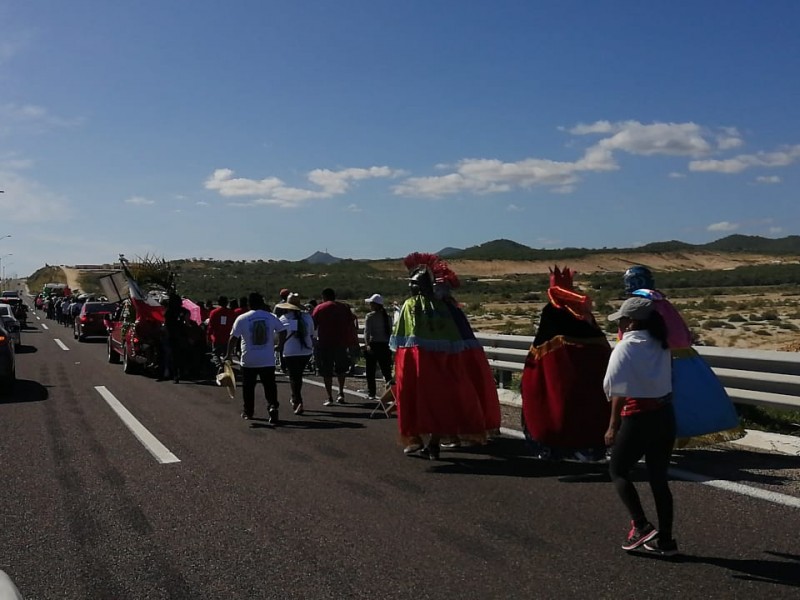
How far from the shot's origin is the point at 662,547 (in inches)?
213

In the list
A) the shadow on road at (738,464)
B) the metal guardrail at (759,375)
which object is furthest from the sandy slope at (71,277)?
the shadow on road at (738,464)

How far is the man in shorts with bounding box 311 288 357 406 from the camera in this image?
13.1m

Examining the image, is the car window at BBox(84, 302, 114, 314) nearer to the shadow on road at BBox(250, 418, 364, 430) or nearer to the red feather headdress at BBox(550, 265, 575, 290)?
the shadow on road at BBox(250, 418, 364, 430)

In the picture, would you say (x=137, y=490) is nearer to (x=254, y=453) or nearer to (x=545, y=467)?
(x=254, y=453)

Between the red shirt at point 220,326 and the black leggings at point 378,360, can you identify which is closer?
the black leggings at point 378,360

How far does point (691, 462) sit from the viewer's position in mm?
8188

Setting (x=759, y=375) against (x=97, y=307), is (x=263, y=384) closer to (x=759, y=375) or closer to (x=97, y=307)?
(x=759, y=375)

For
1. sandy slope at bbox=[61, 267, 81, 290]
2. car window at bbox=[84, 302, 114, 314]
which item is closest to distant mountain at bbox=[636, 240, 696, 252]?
sandy slope at bbox=[61, 267, 81, 290]

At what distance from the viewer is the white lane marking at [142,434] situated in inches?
357

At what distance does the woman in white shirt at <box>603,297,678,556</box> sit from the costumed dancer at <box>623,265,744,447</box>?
2298 millimetres

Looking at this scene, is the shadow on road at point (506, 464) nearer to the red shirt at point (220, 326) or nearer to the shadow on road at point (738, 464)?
the shadow on road at point (738, 464)

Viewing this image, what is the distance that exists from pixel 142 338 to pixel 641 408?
15.0 metres

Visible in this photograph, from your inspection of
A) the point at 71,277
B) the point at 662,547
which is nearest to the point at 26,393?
the point at 662,547

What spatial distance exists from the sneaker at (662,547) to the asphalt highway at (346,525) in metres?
0.07
